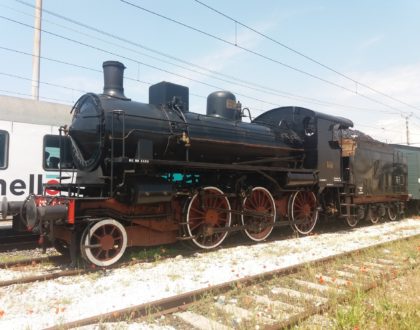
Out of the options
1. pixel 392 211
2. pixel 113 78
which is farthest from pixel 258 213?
pixel 392 211

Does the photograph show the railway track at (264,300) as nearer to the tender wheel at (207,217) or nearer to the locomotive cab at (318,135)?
the tender wheel at (207,217)

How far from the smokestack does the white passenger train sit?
223 cm

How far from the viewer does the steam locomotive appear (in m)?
6.50

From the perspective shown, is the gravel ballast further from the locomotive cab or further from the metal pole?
the metal pole

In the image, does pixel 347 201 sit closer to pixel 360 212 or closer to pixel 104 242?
pixel 360 212

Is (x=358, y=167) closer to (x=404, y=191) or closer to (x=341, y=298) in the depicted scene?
(x=404, y=191)

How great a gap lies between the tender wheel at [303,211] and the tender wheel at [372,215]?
3.29 metres

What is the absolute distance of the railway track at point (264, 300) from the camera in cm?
386

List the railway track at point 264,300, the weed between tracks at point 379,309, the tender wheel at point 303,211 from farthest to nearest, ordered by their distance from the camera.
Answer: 1. the tender wheel at point 303,211
2. the railway track at point 264,300
3. the weed between tracks at point 379,309

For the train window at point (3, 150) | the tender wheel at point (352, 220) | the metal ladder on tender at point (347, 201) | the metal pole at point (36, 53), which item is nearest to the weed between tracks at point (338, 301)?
the metal ladder on tender at point (347, 201)

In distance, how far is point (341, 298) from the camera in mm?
4402

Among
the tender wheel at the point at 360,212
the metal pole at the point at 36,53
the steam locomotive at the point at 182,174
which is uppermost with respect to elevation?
the metal pole at the point at 36,53

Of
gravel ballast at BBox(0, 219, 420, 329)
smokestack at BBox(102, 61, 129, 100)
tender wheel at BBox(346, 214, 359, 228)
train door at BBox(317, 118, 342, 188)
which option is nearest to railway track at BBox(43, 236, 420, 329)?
gravel ballast at BBox(0, 219, 420, 329)

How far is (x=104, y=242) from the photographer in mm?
6312
